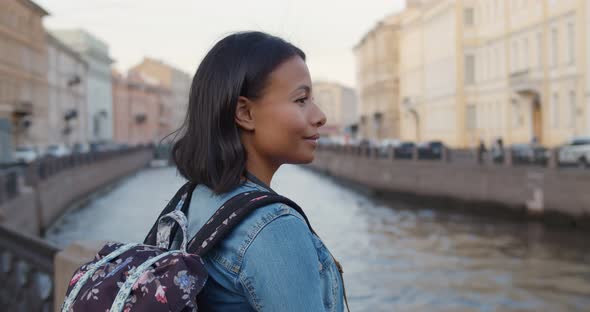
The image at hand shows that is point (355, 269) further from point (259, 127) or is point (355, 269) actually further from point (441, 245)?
point (259, 127)

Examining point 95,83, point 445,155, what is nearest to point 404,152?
point 445,155

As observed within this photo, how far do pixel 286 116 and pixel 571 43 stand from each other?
29.9 meters

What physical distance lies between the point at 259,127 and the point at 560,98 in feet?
98.9

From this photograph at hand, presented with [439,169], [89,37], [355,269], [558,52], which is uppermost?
[89,37]

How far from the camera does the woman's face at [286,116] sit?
1574mm

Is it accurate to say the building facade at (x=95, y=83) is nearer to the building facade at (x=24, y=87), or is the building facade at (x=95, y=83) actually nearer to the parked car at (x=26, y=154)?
the building facade at (x=24, y=87)


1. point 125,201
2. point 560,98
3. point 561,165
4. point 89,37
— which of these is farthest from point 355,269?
point 89,37

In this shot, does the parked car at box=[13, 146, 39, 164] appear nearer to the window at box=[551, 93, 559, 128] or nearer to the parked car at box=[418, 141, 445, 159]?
the parked car at box=[418, 141, 445, 159]

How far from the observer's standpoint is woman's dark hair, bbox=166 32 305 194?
155cm

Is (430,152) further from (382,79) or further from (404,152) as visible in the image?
(382,79)

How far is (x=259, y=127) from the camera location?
1.58 m

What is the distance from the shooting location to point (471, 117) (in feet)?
137

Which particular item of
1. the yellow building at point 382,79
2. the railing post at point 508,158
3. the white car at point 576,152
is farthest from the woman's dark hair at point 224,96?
the yellow building at point 382,79

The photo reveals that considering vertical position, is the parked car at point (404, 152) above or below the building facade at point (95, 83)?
below
